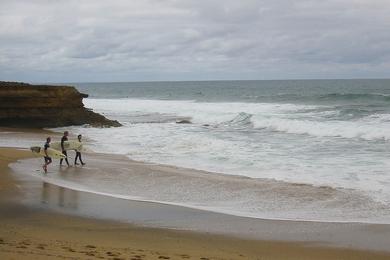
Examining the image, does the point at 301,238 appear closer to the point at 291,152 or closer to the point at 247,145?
the point at 291,152

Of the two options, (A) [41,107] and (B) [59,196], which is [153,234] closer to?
(B) [59,196]

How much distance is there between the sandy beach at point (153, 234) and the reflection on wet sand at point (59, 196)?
0.08ft

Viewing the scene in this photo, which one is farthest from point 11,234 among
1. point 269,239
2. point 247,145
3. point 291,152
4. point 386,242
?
point 247,145

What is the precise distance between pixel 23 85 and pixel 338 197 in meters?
22.4

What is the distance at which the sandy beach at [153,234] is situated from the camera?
7535 mm

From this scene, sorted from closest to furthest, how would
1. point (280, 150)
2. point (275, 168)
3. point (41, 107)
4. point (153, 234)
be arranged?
point (153, 234), point (275, 168), point (280, 150), point (41, 107)

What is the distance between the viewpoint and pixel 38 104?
30.0 meters

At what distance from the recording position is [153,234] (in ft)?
29.5

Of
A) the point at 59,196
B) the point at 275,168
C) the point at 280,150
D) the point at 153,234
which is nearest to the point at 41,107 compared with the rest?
the point at 280,150

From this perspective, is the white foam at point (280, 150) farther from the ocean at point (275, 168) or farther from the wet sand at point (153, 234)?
the wet sand at point (153, 234)

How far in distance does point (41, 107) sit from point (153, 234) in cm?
2318

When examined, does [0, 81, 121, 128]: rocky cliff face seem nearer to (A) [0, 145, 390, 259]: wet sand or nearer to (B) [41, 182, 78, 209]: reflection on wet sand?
(B) [41, 182, 78, 209]: reflection on wet sand

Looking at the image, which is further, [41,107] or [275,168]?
[41,107]

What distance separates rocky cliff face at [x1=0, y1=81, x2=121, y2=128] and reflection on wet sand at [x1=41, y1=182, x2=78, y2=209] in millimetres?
17101
